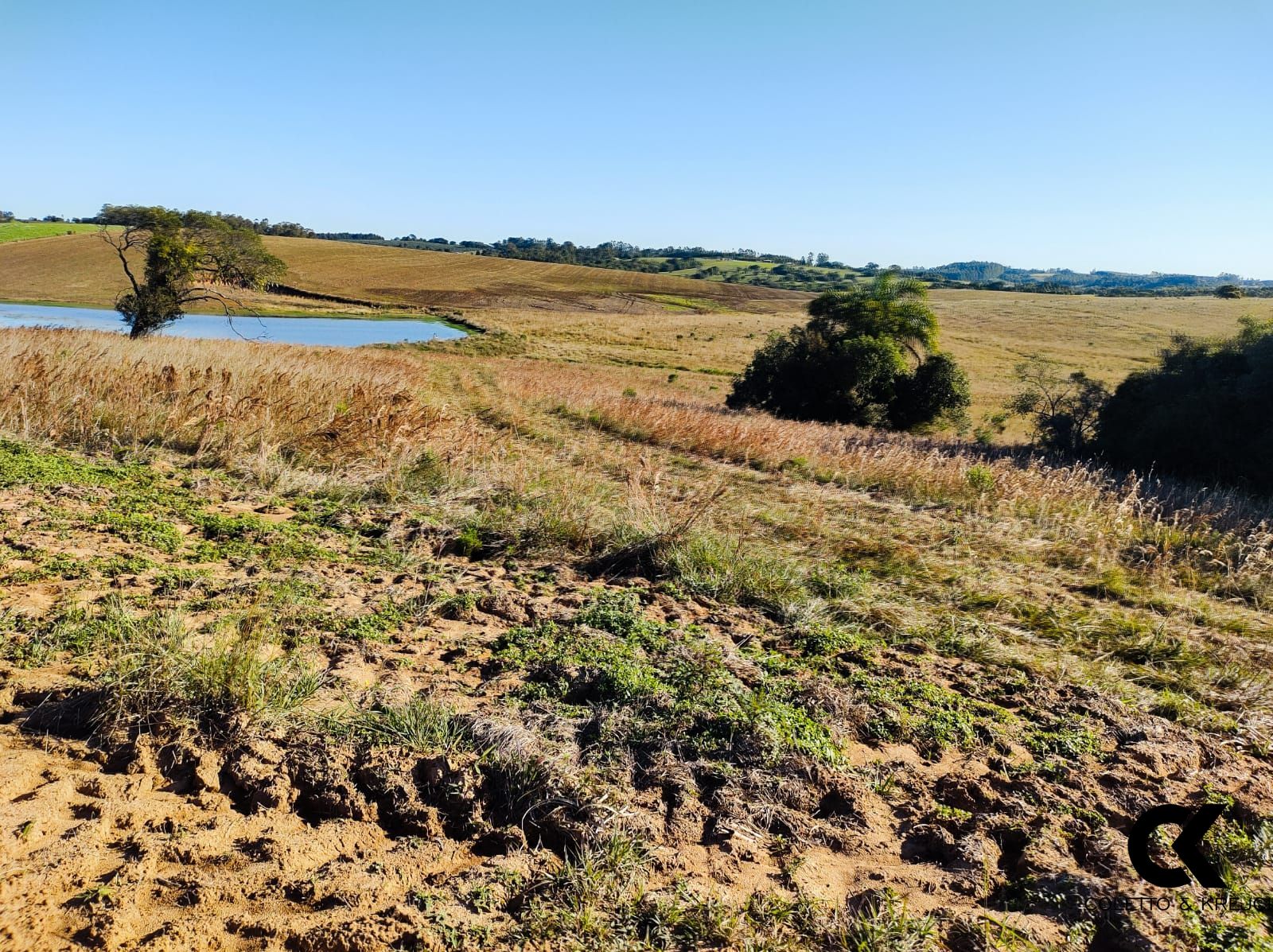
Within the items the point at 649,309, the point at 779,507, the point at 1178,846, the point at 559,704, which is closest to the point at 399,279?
the point at 649,309

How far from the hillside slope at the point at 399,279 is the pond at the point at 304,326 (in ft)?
28.0

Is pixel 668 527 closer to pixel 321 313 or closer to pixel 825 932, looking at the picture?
pixel 825 932

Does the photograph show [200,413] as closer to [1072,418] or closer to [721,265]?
[1072,418]

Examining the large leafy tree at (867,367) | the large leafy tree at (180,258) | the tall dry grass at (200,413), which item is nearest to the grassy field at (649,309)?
the large leafy tree at (867,367)

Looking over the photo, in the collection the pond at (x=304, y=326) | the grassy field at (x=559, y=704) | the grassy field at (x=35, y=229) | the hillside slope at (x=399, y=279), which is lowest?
the grassy field at (x=559, y=704)

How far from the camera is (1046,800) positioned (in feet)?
8.80

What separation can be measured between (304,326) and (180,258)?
28.1 metres

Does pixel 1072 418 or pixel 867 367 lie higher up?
pixel 867 367

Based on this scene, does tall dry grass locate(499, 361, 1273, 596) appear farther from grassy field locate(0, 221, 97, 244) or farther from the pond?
A: grassy field locate(0, 221, 97, 244)

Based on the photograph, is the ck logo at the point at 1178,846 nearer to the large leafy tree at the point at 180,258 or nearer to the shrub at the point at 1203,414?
the shrub at the point at 1203,414

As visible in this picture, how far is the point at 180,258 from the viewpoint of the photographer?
80.3 ft

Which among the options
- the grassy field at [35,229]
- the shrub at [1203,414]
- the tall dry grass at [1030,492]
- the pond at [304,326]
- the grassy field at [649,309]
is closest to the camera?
the tall dry grass at [1030,492]

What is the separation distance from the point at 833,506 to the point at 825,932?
5.97 m

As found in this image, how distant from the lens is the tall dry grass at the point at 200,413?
→ 6.50 meters
